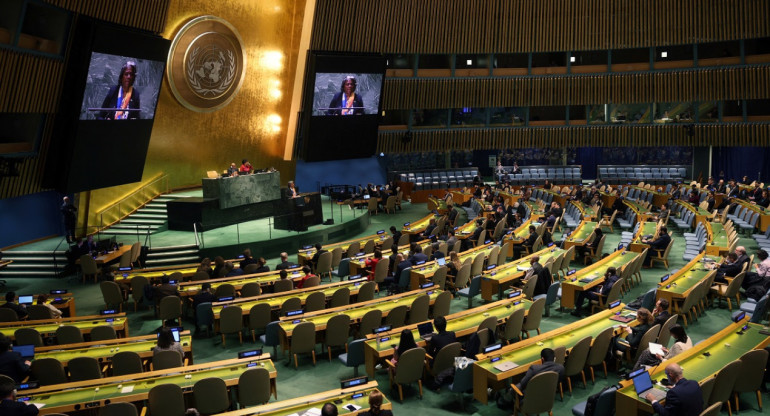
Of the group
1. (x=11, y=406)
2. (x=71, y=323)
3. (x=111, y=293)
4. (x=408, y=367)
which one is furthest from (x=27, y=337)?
(x=408, y=367)

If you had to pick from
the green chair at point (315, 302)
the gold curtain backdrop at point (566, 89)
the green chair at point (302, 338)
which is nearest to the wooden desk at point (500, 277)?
the green chair at point (315, 302)

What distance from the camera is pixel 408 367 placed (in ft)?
27.7

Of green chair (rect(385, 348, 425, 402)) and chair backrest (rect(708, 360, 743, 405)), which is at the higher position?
chair backrest (rect(708, 360, 743, 405))

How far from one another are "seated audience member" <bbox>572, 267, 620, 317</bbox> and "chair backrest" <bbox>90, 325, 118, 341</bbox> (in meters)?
8.11

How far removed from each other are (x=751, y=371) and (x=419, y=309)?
488cm

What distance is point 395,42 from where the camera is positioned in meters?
28.2

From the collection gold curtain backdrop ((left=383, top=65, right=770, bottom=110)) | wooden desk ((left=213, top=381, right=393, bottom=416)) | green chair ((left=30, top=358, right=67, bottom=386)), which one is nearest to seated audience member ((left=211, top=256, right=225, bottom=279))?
green chair ((left=30, top=358, right=67, bottom=386))

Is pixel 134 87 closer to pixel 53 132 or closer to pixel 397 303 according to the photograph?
pixel 53 132

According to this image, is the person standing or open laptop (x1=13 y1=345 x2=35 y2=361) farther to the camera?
the person standing

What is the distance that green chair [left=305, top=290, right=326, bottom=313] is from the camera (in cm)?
1127

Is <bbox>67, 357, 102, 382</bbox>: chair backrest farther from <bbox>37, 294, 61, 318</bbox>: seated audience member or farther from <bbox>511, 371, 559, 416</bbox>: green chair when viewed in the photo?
<bbox>511, 371, 559, 416</bbox>: green chair

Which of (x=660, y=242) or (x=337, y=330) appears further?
(x=660, y=242)

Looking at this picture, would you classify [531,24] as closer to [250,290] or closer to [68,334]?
[250,290]

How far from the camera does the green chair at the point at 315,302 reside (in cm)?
1127
